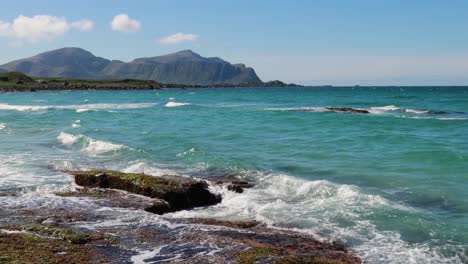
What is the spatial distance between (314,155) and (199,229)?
1689 cm

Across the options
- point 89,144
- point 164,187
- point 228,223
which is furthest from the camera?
point 89,144

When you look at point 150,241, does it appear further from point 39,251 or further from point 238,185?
point 238,185

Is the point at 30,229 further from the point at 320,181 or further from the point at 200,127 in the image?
the point at 200,127

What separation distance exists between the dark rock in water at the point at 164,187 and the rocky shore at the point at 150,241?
23 cm

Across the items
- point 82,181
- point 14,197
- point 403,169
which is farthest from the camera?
point 403,169

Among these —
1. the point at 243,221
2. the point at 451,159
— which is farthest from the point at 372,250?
the point at 451,159

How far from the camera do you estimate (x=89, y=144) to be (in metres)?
35.9

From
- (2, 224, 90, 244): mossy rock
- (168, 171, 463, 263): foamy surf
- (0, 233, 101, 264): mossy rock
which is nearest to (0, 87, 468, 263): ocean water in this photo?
(168, 171, 463, 263): foamy surf

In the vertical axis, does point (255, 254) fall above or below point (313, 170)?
above

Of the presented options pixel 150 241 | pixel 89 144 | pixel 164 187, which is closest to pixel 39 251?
pixel 150 241

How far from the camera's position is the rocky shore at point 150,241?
11.5 m

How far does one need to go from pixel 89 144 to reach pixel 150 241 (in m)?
24.5

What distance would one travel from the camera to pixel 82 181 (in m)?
21.3

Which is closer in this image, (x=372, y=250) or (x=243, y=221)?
(x=372, y=250)
